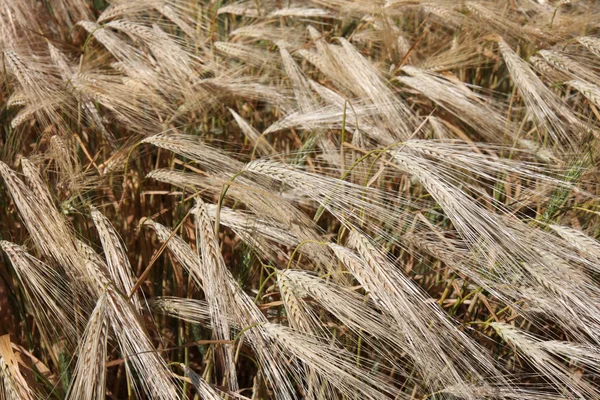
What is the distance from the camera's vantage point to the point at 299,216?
56.9 inches

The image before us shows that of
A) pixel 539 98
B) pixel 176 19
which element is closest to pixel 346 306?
pixel 539 98

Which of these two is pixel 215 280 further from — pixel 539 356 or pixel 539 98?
pixel 539 98

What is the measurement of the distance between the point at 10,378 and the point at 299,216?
652 mm

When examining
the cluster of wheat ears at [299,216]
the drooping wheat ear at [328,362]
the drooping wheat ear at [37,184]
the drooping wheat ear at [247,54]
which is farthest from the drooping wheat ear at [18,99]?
the drooping wheat ear at [328,362]

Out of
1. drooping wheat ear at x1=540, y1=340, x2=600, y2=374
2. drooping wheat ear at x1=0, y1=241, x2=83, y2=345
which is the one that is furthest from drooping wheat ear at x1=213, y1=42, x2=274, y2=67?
drooping wheat ear at x1=540, y1=340, x2=600, y2=374

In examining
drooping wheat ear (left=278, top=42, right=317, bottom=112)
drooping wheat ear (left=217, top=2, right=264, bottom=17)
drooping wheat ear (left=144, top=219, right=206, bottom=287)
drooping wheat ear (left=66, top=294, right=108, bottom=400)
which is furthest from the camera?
drooping wheat ear (left=217, top=2, right=264, bottom=17)

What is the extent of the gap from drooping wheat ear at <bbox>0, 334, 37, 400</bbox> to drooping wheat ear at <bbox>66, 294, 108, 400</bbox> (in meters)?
0.15

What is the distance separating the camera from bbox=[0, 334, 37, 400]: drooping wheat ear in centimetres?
122

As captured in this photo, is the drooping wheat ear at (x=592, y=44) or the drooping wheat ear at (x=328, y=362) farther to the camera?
the drooping wheat ear at (x=592, y=44)

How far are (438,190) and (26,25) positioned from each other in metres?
1.58

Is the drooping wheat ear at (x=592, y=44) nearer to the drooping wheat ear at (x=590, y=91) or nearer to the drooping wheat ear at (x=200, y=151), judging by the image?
the drooping wheat ear at (x=590, y=91)

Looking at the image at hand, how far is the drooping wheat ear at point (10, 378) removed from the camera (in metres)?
1.22

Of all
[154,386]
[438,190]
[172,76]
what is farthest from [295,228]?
[172,76]

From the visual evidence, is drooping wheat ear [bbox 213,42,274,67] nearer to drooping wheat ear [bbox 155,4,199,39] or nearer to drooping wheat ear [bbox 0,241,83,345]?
drooping wheat ear [bbox 155,4,199,39]
